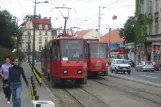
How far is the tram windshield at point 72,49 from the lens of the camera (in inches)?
904

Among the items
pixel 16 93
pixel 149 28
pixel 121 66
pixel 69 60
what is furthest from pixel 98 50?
pixel 149 28

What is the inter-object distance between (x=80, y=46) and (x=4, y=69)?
885cm

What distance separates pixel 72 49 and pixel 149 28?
165ft

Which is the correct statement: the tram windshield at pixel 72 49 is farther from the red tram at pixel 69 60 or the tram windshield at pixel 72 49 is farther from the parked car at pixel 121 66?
the parked car at pixel 121 66

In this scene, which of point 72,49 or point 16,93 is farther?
point 72,49

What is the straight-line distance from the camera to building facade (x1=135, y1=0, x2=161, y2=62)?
6728 centimetres

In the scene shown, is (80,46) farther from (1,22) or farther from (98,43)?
(1,22)

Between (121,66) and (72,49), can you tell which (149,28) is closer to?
(121,66)

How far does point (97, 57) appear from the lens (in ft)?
106

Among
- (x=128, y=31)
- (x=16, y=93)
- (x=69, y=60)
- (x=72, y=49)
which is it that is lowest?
(x=16, y=93)

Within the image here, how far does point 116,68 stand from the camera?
151 ft

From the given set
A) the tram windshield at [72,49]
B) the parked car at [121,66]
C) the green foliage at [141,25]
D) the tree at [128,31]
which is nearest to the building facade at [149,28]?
the green foliage at [141,25]

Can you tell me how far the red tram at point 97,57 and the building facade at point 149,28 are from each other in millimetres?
34890

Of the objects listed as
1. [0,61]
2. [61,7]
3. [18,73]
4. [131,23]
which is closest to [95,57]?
[61,7]
